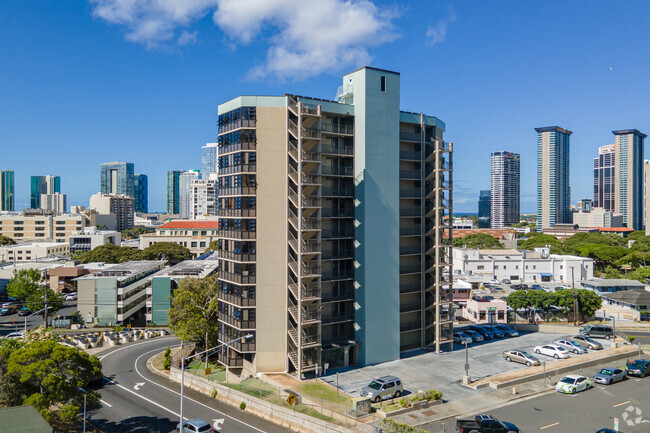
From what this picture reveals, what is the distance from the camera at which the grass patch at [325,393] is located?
4622 centimetres

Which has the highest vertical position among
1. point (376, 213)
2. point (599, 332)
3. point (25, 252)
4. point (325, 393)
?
point (376, 213)

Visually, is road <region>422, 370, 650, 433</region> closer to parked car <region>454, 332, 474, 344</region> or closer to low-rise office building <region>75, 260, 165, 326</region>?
parked car <region>454, 332, 474, 344</region>

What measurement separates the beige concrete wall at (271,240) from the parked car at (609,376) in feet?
113

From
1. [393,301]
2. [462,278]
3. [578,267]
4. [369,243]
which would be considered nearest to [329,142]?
[369,243]

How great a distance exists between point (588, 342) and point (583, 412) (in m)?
25.6

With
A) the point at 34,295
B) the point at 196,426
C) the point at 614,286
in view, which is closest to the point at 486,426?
the point at 196,426

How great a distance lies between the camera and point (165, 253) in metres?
160

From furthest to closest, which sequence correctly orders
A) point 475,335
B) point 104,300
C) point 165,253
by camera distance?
point 165,253 < point 104,300 < point 475,335

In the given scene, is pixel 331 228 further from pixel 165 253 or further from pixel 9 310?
pixel 165 253

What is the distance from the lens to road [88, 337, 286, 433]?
44919mm

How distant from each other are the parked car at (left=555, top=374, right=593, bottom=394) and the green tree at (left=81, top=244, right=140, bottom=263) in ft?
431

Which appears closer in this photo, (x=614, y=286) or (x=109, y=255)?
(x=614, y=286)

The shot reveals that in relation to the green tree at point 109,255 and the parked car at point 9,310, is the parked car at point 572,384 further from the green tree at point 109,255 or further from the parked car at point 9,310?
the green tree at point 109,255

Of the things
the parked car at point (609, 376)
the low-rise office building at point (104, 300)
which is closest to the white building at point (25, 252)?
the low-rise office building at point (104, 300)
